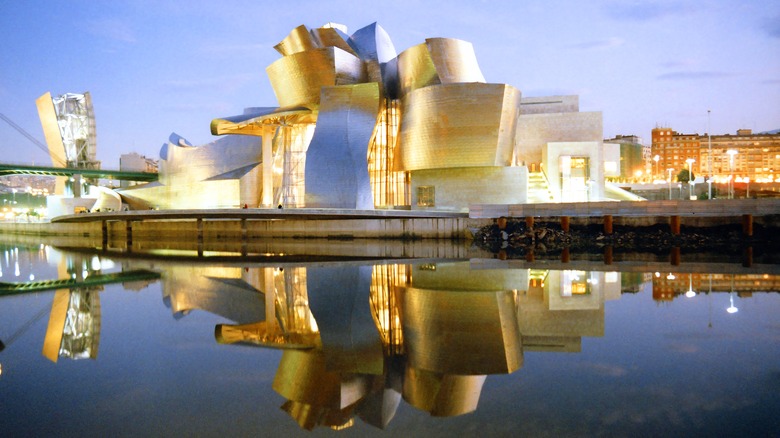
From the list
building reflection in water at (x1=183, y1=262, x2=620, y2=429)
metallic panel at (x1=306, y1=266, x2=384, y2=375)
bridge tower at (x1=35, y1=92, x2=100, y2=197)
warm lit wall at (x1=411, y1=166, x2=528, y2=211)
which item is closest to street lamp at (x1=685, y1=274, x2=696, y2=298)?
building reflection in water at (x1=183, y1=262, x2=620, y2=429)

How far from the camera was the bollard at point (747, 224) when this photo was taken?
2428 centimetres

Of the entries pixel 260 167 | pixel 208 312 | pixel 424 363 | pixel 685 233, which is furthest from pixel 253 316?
pixel 260 167

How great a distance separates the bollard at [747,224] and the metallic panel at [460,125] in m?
11.0

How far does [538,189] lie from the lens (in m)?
35.2

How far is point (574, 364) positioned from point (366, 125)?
24003 mm

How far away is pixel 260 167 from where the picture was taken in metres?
37.7

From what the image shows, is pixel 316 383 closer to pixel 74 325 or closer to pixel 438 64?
pixel 74 325

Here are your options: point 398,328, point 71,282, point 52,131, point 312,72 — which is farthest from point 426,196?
point 52,131

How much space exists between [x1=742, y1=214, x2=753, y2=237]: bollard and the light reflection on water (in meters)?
14.4

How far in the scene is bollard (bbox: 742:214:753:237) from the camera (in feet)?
79.7

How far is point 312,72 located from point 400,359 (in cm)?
2614

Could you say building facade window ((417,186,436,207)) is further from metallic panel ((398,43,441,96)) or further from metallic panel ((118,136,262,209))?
metallic panel ((118,136,262,209))

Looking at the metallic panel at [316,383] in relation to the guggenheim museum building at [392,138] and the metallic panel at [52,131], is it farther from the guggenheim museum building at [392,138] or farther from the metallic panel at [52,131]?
the metallic panel at [52,131]

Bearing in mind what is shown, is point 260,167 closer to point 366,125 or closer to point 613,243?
point 366,125
